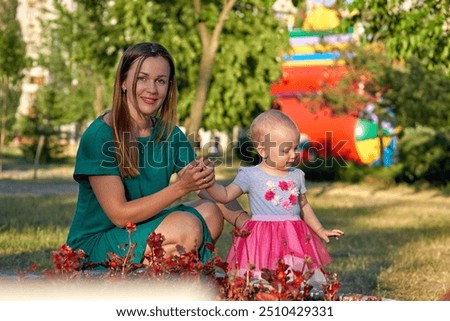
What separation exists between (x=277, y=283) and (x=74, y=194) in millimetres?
16469

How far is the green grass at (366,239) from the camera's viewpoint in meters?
8.04

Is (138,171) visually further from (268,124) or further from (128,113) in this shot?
(268,124)

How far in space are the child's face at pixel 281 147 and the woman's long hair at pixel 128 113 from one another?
0.59 metres

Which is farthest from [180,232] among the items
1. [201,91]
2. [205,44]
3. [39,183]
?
[39,183]

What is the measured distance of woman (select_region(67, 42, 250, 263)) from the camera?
4.88 meters

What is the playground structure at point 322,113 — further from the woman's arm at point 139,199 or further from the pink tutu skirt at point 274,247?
the woman's arm at point 139,199

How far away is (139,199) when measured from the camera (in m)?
4.84

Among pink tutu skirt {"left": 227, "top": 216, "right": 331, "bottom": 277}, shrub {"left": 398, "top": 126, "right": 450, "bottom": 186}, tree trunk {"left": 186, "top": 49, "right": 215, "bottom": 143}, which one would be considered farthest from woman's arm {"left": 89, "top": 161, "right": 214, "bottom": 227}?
shrub {"left": 398, "top": 126, "right": 450, "bottom": 186}

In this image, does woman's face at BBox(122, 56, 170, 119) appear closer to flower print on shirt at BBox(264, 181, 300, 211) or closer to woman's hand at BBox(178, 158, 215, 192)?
woman's hand at BBox(178, 158, 215, 192)

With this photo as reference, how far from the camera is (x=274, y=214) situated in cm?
552

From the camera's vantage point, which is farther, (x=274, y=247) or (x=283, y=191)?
(x=283, y=191)

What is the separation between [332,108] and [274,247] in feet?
73.5

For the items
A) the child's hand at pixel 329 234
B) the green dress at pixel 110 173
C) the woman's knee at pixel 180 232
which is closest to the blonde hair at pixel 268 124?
the green dress at pixel 110 173

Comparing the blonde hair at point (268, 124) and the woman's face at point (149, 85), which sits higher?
the woman's face at point (149, 85)
